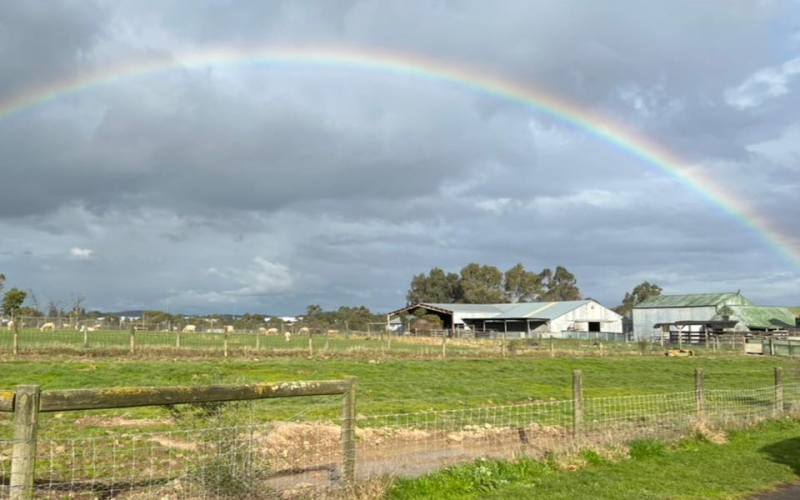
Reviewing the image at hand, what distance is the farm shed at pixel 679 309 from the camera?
85875 millimetres

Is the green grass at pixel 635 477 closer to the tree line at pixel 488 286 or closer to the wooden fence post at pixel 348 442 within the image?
the wooden fence post at pixel 348 442

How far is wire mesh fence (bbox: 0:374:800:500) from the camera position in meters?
6.06

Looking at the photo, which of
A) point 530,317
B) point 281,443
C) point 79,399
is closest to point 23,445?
point 79,399

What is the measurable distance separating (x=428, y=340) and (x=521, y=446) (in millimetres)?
40870

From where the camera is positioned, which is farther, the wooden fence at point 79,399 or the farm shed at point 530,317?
the farm shed at point 530,317

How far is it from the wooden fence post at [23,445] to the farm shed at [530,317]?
7265 centimetres

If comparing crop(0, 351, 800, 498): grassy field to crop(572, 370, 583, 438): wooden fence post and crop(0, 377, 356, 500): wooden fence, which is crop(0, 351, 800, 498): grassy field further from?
crop(572, 370, 583, 438): wooden fence post

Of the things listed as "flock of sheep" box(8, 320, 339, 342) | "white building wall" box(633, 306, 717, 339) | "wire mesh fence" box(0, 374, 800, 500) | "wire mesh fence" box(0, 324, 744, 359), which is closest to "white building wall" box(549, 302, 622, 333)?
"white building wall" box(633, 306, 717, 339)

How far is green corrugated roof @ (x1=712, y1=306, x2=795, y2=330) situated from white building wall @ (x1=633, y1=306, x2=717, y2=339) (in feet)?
11.5

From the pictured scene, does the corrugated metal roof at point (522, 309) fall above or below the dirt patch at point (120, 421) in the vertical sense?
above

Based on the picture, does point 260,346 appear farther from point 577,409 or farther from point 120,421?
point 577,409

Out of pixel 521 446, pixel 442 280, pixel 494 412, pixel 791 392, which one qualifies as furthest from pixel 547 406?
pixel 442 280

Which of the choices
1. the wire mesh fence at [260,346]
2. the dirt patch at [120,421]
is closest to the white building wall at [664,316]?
the wire mesh fence at [260,346]

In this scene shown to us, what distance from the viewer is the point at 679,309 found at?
90.3m
